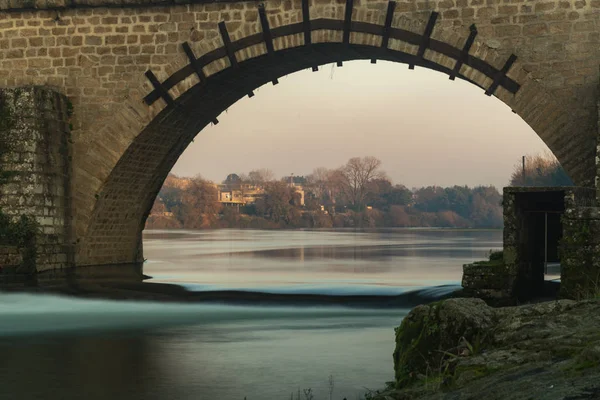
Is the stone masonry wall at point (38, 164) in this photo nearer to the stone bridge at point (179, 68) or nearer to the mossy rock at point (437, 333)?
the stone bridge at point (179, 68)

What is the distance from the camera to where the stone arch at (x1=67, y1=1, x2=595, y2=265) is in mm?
17375

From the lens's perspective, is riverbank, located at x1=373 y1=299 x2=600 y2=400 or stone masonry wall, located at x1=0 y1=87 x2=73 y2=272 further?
stone masonry wall, located at x1=0 y1=87 x2=73 y2=272

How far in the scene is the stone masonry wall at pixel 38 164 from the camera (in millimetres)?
19781

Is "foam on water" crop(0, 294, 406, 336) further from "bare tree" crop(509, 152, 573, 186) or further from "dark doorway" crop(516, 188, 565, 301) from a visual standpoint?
"bare tree" crop(509, 152, 573, 186)

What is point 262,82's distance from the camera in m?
22.2

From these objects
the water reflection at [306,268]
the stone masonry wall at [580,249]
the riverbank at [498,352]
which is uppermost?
the stone masonry wall at [580,249]

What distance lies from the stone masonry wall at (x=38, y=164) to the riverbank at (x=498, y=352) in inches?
568

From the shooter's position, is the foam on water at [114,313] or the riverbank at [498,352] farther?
the foam on water at [114,313]

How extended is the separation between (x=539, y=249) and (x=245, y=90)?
936 centimetres

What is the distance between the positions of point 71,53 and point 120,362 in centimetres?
1276

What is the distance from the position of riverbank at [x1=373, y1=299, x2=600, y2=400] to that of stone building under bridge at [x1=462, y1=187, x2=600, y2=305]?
410 cm

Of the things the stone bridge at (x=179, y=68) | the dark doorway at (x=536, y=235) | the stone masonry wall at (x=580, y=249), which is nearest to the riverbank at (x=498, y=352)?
the stone masonry wall at (x=580, y=249)

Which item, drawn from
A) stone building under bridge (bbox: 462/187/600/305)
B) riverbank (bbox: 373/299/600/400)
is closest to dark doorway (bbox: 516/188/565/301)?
stone building under bridge (bbox: 462/187/600/305)

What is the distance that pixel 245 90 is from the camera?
22.4 metres
